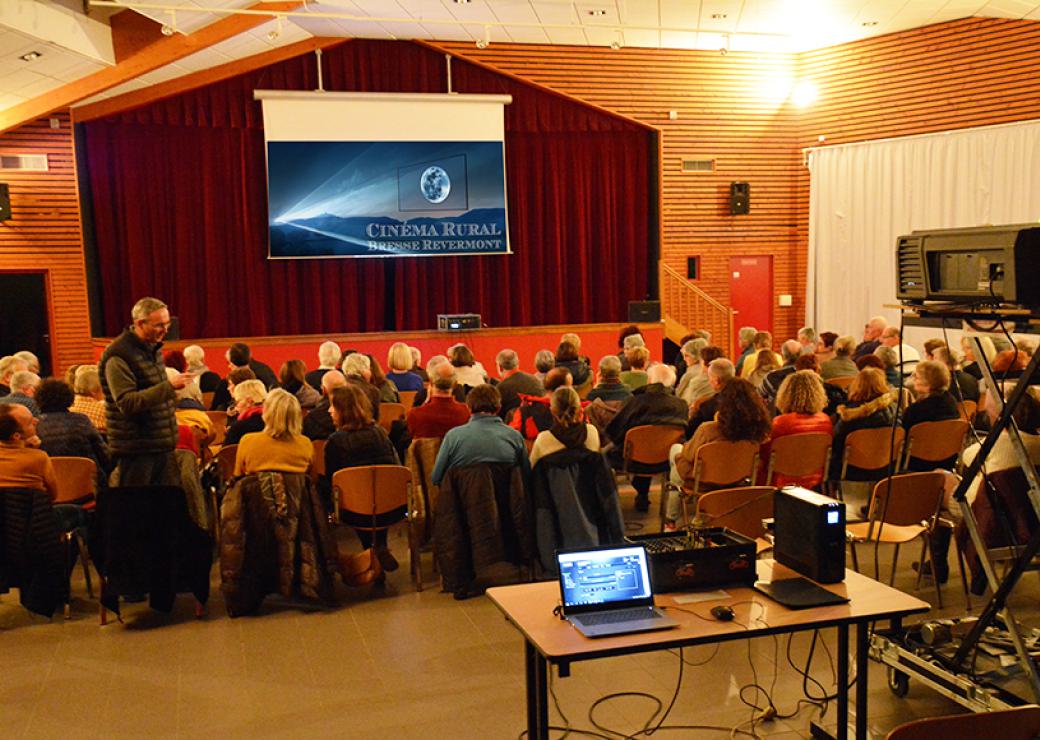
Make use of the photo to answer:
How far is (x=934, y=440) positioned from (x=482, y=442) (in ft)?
9.98

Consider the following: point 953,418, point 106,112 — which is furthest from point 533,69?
point 953,418

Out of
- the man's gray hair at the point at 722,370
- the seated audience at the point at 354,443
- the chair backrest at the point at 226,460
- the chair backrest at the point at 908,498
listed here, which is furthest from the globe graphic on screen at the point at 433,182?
the chair backrest at the point at 908,498

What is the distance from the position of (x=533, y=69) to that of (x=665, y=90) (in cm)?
204

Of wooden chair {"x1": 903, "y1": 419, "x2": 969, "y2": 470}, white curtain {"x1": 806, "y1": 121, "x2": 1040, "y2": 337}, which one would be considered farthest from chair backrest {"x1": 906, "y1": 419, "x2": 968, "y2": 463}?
white curtain {"x1": 806, "y1": 121, "x2": 1040, "y2": 337}

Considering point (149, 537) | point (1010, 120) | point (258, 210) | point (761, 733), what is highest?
point (1010, 120)

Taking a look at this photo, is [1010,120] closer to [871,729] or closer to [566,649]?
[871,729]

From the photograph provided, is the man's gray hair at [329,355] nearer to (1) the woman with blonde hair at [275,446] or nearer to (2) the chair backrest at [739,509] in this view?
(1) the woman with blonde hair at [275,446]

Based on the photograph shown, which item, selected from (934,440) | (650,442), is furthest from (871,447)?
(650,442)

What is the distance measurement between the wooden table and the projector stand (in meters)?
0.36

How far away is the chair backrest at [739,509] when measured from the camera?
4750 millimetres

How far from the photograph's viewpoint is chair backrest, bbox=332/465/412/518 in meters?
5.55

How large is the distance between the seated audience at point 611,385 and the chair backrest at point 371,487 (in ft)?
6.58

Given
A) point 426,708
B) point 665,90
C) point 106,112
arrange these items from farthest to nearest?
point 665,90, point 106,112, point 426,708

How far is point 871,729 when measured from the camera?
152 inches
